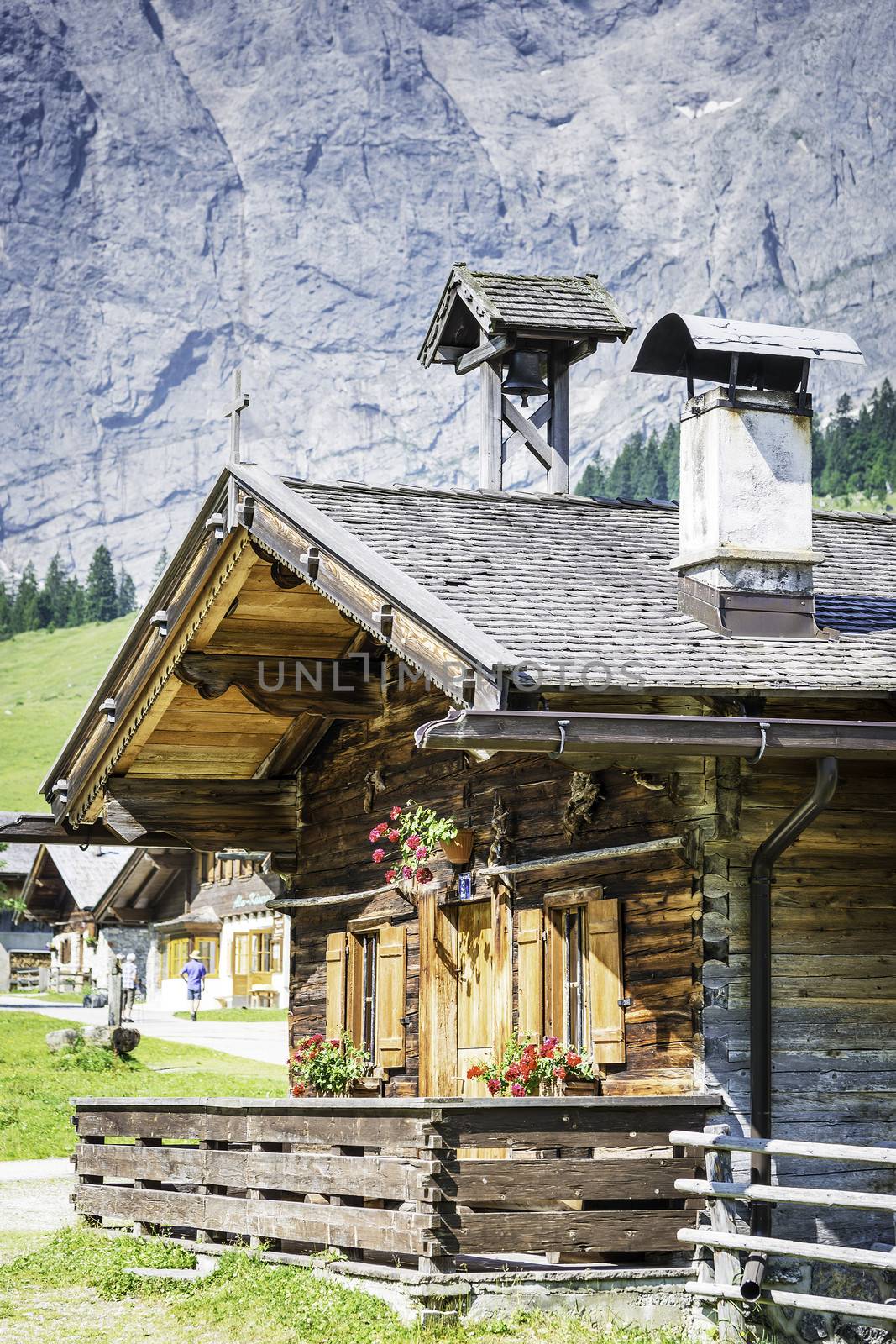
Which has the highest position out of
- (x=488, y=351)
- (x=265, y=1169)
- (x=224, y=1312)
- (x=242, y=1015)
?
(x=488, y=351)

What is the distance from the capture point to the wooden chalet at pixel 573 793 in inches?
359

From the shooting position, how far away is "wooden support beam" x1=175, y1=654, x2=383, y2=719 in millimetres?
12359

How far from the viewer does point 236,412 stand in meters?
12.3

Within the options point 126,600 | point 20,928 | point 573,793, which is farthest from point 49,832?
point 126,600

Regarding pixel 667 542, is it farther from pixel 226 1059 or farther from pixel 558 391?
pixel 226 1059

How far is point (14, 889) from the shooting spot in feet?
231

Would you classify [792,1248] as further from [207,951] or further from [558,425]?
[207,951]

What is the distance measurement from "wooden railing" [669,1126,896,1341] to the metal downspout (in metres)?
0.13

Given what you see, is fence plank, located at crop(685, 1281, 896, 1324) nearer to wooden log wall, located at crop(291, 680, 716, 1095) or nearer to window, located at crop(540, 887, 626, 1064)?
wooden log wall, located at crop(291, 680, 716, 1095)

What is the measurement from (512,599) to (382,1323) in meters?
4.28

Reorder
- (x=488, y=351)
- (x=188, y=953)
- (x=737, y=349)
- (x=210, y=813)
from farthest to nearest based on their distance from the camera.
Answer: (x=188, y=953) → (x=488, y=351) → (x=210, y=813) → (x=737, y=349)

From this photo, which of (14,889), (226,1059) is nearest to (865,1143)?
(226,1059)

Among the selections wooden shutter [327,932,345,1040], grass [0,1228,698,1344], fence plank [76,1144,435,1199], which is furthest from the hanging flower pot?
grass [0,1228,698,1344]

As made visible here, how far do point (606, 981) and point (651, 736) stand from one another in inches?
101
